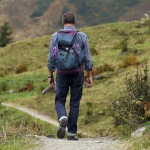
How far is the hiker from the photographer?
7.16m

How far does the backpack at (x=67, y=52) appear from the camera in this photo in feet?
23.4

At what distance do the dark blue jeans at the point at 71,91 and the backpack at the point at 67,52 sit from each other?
25 centimetres

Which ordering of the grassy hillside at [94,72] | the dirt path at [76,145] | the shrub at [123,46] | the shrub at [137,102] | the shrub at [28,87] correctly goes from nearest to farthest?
the dirt path at [76,145] → the shrub at [137,102] → the grassy hillside at [94,72] → the shrub at [28,87] → the shrub at [123,46]

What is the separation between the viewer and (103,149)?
605cm

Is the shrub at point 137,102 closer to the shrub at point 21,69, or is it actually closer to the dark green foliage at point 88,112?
the dark green foliage at point 88,112

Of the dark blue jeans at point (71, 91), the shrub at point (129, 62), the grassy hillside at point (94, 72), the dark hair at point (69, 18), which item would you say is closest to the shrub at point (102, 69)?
the grassy hillside at point (94, 72)

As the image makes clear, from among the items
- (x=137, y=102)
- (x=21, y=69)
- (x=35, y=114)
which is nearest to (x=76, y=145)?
(x=137, y=102)

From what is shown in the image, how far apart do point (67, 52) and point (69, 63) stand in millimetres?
185

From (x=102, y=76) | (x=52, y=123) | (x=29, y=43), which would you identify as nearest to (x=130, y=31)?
(x=29, y=43)

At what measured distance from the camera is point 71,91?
25.3 feet

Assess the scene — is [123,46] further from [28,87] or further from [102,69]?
[28,87]

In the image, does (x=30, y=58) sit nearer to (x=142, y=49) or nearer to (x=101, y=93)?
(x=142, y=49)

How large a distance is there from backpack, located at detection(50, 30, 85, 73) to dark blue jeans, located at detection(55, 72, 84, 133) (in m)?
0.25

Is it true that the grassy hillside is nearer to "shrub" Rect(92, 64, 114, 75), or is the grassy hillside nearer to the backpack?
"shrub" Rect(92, 64, 114, 75)
